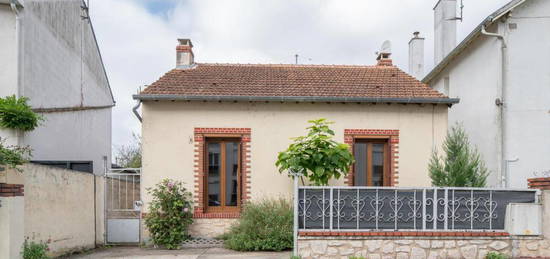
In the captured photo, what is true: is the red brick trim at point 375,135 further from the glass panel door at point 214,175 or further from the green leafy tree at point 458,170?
the glass panel door at point 214,175

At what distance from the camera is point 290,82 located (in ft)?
33.0

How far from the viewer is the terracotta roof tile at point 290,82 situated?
9.30 metres

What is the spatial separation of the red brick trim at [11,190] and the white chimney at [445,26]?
12.8 m

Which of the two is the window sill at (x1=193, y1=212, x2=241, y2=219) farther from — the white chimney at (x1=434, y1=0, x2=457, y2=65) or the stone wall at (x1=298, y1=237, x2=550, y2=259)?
the white chimney at (x1=434, y1=0, x2=457, y2=65)

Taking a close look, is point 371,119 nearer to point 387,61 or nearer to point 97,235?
point 387,61

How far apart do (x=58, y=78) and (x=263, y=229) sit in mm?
7462

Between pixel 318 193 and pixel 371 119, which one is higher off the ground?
pixel 371 119

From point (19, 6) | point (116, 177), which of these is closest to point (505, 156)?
point (116, 177)

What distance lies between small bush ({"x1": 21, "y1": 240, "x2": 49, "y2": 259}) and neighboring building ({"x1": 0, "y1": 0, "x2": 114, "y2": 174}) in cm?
218

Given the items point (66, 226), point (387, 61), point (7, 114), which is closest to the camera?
point (7, 114)

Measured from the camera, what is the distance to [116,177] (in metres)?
9.66

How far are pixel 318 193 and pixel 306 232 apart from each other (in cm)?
72

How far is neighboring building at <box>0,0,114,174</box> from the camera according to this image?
27.6ft

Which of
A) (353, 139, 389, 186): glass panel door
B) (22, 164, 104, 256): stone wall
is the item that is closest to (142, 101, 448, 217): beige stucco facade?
(353, 139, 389, 186): glass panel door
